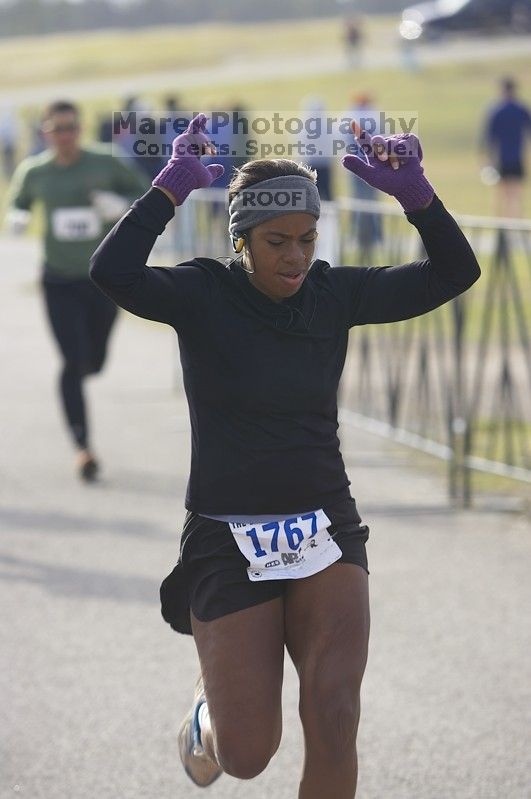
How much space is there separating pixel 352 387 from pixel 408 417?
1.35m

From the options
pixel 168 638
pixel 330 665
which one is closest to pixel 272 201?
pixel 330 665

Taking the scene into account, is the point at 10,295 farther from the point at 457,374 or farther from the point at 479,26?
the point at 479,26

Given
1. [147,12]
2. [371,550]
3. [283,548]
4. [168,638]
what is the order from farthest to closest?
1. [147,12]
2. [371,550]
3. [168,638]
4. [283,548]

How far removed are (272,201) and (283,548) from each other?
0.87m

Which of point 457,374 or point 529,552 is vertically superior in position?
point 457,374

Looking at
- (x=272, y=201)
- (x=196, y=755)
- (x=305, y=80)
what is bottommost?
(x=196, y=755)

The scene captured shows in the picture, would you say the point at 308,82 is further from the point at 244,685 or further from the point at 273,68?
the point at 244,685

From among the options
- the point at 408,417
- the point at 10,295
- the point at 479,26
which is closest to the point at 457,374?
the point at 408,417

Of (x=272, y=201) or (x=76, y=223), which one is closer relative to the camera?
(x=272, y=201)

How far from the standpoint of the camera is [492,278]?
852 cm

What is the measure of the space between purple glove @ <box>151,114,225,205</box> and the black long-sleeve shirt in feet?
0.12

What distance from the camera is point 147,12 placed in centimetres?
12531

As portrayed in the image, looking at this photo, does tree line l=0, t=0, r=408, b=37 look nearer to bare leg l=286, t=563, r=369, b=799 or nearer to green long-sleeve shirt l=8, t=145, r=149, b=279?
green long-sleeve shirt l=8, t=145, r=149, b=279

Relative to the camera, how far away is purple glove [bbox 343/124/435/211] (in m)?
3.97
